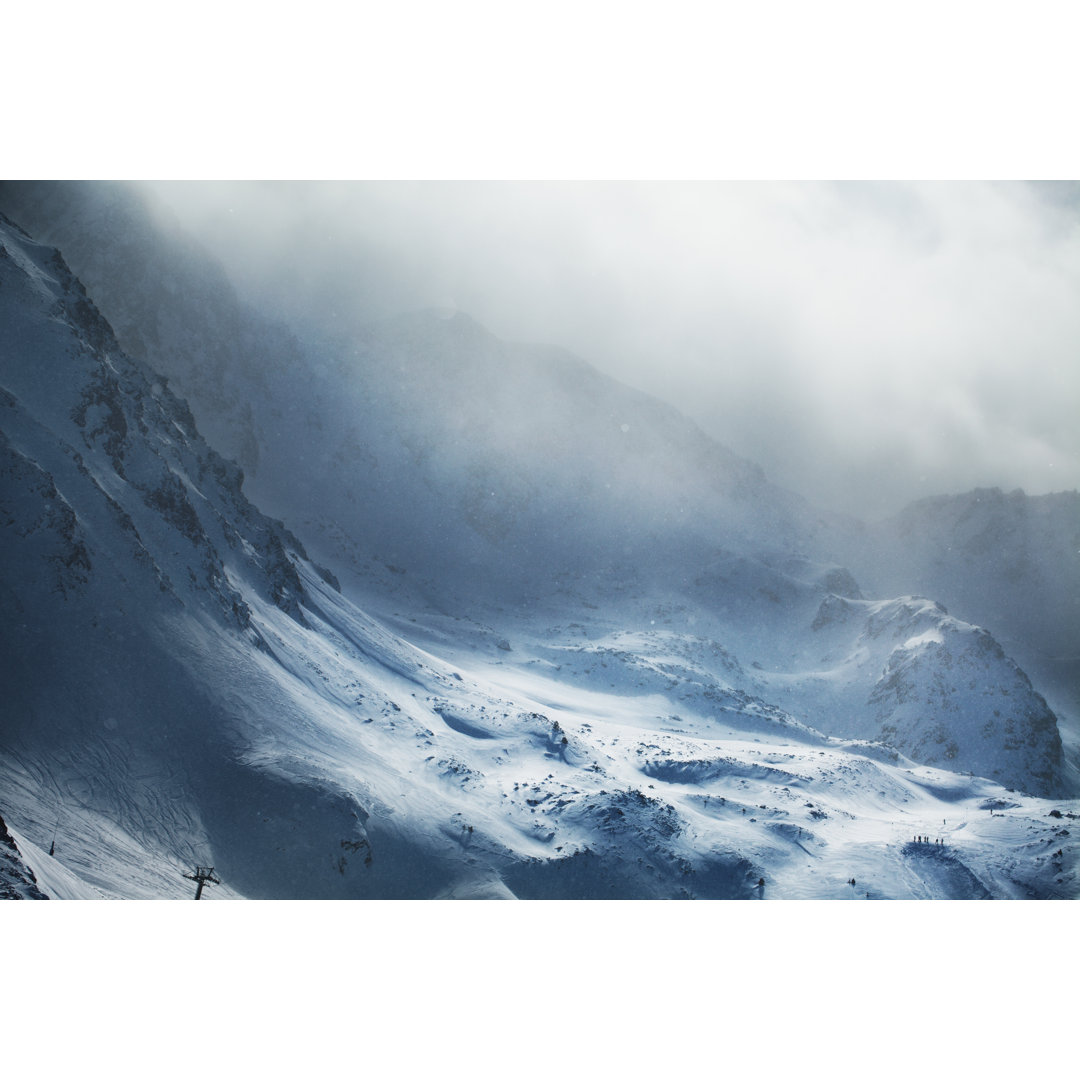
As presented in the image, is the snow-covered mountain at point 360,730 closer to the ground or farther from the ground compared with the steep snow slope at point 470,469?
closer to the ground

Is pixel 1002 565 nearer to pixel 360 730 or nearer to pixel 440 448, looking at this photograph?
A: pixel 440 448

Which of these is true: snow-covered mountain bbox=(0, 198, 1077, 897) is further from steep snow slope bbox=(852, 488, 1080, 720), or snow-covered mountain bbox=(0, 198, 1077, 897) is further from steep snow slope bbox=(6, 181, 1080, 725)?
steep snow slope bbox=(852, 488, 1080, 720)

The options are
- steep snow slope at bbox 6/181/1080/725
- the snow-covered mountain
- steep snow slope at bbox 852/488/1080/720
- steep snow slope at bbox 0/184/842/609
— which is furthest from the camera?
steep snow slope at bbox 852/488/1080/720

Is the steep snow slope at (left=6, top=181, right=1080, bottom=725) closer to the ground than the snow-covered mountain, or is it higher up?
higher up

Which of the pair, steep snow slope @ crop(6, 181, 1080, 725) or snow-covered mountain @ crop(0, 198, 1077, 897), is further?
steep snow slope @ crop(6, 181, 1080, 725)

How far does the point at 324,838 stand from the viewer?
58.6ft

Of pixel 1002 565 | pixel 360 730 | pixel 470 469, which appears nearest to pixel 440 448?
pixel 470 469

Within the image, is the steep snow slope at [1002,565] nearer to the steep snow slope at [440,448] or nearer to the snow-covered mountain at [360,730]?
the steep snow slope at [440,448]

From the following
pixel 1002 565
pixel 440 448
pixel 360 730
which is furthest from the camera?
pixel 1002 565

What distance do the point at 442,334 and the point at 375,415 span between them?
16.1 m

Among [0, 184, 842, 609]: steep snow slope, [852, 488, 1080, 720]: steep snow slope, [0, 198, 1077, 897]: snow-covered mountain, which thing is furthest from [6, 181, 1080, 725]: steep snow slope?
[0, 198, 1077, 897]: snow-covered mountain

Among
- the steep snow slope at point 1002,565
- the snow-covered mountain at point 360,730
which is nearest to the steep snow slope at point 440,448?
the snow-covered mountain at point 360,730

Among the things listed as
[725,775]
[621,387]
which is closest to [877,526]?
[621,387]

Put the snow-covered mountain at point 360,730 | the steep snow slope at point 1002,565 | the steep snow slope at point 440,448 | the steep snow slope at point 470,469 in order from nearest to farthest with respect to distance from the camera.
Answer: the snow-covered mountain at point 360,730, the steep snow slope at point 470,469, the steep snow slope at point 440,448, the steep snow slope at point 1002,565
